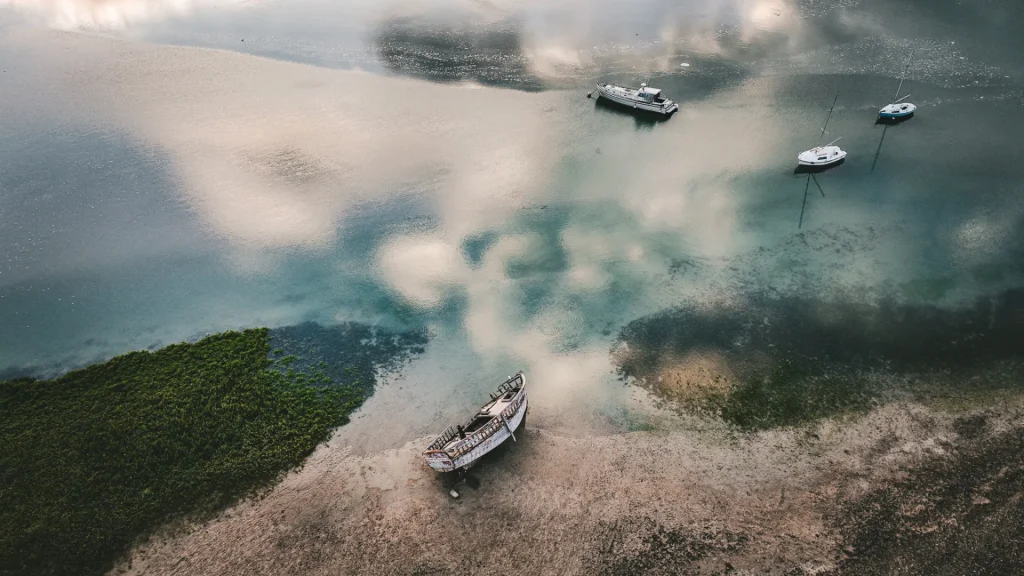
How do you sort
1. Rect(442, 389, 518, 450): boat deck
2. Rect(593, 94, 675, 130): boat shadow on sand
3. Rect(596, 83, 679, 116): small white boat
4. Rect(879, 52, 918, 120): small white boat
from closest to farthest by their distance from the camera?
1. Rect(442, 389, 518, 450): boat deck
2. Rect(879, 52, 918, 120): small white boat
3. Rect(596, 83, 679, 116): small white boat
4. Rect(593, 94, 675, 130): boat shadow on sand

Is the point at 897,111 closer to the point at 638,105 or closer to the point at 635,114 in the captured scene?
the point at 638,105

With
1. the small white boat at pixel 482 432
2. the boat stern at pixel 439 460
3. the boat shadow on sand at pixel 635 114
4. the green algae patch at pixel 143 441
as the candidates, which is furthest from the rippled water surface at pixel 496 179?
the boat stern at pixel 439 460

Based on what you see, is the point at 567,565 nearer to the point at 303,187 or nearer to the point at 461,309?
the point at 461,309

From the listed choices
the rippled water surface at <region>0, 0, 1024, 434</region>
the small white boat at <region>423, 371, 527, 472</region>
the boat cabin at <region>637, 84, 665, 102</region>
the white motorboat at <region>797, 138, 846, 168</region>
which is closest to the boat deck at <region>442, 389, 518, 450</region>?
the small white boat at <region>423, 371, 527, 472</region>

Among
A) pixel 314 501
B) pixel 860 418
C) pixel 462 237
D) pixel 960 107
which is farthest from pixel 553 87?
pixel 314 501

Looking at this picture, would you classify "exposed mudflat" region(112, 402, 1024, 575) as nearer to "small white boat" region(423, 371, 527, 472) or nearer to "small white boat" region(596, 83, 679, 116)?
"small white boat" region(423, 371, 527, 472)

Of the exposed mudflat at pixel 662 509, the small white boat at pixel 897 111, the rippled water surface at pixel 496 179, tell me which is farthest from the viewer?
the small white boat at pixel 897 111

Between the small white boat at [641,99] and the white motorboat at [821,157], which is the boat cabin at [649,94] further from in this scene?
the white motorboat at [821,157]

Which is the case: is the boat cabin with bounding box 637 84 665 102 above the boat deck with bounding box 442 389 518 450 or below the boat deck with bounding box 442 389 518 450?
above
